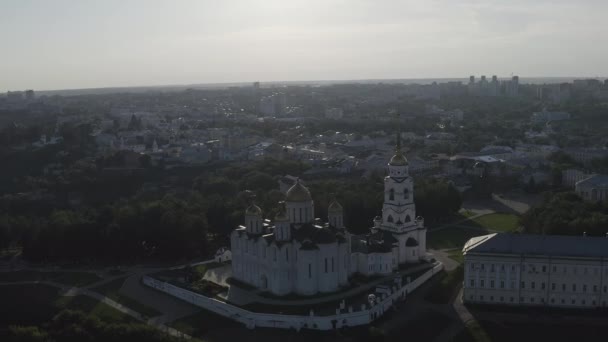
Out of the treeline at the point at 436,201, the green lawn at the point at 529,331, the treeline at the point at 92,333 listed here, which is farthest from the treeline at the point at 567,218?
the treeline at the point at 92,333

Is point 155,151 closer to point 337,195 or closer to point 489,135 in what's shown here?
point 337,195

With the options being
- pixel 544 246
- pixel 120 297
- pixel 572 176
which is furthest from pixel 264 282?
pixel 572 176

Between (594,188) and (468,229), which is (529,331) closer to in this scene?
(468,229)

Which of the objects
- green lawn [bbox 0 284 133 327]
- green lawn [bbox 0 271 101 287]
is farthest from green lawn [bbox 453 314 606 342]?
green lawn [bbox 0 271 101 287]

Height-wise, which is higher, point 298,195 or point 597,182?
point 298,195

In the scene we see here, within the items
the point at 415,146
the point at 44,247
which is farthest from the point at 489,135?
the point at 44,247

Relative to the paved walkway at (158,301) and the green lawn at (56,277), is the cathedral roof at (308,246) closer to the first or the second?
the paved walkway at (158,301)
